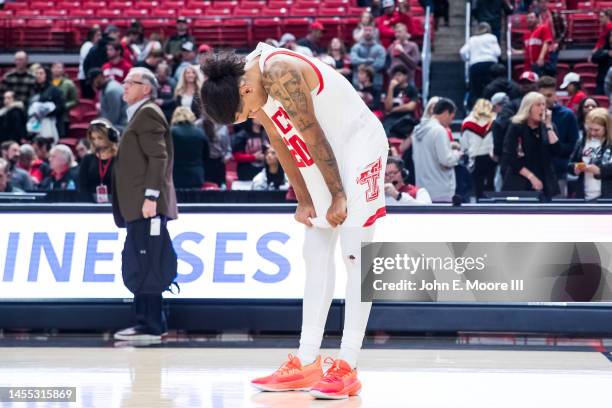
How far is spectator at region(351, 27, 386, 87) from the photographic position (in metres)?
16.1

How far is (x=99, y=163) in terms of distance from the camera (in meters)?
9.82

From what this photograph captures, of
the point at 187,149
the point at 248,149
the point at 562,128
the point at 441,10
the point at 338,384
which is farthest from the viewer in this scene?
the point at 441,10

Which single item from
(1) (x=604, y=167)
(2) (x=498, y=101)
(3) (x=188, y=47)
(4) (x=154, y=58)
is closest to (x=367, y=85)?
(2) (x=498, y=101)

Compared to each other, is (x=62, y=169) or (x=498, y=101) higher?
(x=498, y=101)

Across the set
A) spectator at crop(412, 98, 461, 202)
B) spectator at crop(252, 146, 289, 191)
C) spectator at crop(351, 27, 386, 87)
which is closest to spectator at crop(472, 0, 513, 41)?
spectator at crop(351, 27, 386, 87)

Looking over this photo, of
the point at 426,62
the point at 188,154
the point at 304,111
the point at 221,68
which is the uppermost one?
the point at 221,68

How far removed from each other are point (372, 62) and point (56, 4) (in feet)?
27.7

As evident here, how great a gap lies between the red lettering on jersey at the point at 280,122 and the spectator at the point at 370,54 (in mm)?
9940

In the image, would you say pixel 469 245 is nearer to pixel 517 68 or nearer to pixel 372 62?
pixel 372 62

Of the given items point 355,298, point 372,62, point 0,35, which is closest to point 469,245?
point 355,298

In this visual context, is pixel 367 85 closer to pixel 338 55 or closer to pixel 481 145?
pixel 338 55

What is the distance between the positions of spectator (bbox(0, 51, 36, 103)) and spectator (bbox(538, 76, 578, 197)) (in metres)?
8.13

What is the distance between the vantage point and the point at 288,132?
20.3ft

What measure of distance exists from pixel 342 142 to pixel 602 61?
34.5 feet
